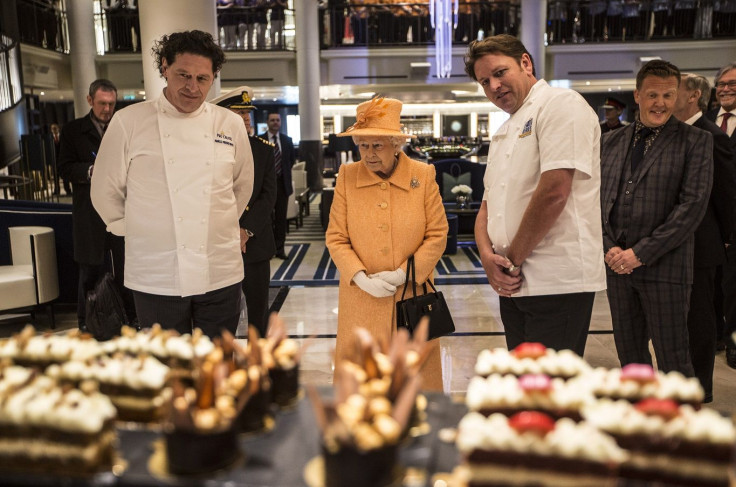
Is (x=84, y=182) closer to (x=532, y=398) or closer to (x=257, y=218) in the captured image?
(x=257, y=218)

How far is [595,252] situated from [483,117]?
63.8ft

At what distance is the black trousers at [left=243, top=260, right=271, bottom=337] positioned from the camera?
3.88 m

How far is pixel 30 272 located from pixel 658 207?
4.25 meters

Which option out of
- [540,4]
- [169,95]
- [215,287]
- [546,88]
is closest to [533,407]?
[546,88]

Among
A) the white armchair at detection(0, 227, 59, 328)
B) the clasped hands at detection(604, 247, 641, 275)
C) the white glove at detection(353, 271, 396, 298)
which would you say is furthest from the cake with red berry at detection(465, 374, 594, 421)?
the white armchair at detection(0, 227, 59, 328)

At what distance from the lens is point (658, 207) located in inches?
115

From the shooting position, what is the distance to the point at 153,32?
15.3 ft

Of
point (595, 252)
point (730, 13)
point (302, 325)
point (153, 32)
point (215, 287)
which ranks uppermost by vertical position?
point (730, 13)

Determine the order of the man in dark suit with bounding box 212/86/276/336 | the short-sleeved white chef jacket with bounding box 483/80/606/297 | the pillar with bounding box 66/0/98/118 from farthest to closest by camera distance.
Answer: the pillar with bounding box 66/0/98/118 → the man in dark suit with bounding box 212/86/276/336 → the short-sleeved white chef jacket with bounding box 483/80/606/297

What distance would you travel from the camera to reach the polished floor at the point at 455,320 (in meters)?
3.80

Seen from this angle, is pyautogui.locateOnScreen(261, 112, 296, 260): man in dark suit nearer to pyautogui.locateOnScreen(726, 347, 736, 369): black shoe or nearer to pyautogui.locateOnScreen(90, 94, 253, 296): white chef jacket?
pyautogui.locateOnScreen(90, 94, 253, 296): white chef jacket

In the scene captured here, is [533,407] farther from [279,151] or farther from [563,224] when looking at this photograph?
[279,151]

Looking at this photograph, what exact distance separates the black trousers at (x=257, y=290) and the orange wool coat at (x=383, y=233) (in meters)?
1.31

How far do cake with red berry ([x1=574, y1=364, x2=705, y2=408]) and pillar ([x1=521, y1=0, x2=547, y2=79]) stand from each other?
46.2 feet
